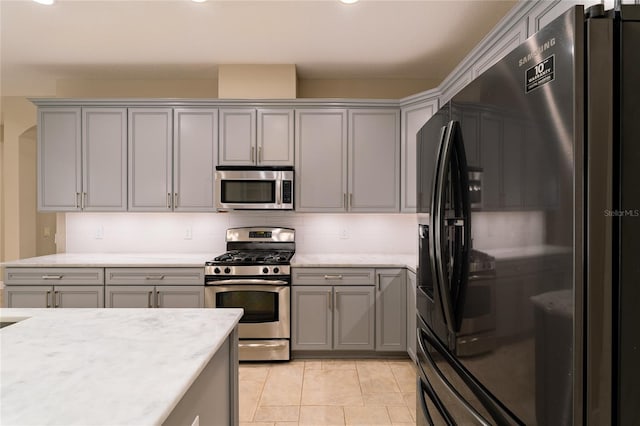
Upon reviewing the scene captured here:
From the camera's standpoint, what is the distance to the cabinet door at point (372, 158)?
3475mm

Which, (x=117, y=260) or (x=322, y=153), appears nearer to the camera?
(x=117, y=260)

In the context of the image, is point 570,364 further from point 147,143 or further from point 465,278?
point 147,143

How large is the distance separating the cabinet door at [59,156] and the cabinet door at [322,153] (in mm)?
2196

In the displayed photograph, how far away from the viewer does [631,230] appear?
2.34ft

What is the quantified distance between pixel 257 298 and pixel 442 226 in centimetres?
232

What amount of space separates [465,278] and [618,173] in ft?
1.69

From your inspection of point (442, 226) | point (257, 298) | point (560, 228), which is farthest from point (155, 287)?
point (560, 228)

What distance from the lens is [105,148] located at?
136 inches

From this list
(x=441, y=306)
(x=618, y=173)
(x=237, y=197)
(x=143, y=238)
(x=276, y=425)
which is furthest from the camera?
(x=143, y=238)

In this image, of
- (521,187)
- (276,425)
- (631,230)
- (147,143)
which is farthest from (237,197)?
(631,230)

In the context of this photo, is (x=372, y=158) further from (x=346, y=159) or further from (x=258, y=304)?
(x=258, y=304)

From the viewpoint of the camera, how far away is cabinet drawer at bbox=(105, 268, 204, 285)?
3.14 m

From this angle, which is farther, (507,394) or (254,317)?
(254,317)

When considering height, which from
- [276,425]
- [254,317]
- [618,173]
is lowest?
[276,425]
